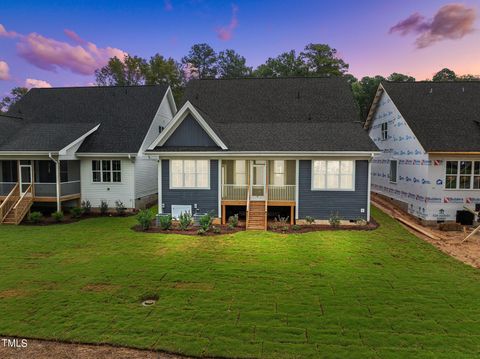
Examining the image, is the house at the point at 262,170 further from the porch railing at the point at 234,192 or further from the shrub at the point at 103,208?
the shrub at the point at 103,208

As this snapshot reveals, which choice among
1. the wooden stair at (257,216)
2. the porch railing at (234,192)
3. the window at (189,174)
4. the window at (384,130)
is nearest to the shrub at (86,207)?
the window at (189,174)

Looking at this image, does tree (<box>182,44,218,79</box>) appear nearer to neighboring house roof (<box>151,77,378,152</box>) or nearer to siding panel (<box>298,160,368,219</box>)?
neighboring house roof (<box>151,77,378,152</box>)

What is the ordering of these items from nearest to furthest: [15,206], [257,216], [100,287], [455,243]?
[100,287]
[455,243]
[257,216]
[15,206]

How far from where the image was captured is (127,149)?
64.8ft

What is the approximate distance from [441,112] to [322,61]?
28314 millimetres

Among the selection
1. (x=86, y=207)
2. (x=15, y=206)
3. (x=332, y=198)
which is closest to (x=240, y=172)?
(x=332, y=198)

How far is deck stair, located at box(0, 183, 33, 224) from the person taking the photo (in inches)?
687

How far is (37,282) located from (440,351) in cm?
987

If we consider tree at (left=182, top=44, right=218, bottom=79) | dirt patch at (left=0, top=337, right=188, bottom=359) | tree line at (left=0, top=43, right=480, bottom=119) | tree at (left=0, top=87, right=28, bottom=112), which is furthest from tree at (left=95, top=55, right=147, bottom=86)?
dirt patch at (left=0, top=337, right=188, bottom=359)

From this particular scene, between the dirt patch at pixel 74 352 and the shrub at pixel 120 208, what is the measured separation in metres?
13.8

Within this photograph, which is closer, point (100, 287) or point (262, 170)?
point (100, 287)

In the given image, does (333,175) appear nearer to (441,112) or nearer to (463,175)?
(463,175)

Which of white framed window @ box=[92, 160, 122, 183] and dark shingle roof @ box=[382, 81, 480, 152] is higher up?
dark shingle roof @ box=[382, 81, 480, 152]

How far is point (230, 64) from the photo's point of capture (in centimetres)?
5547
